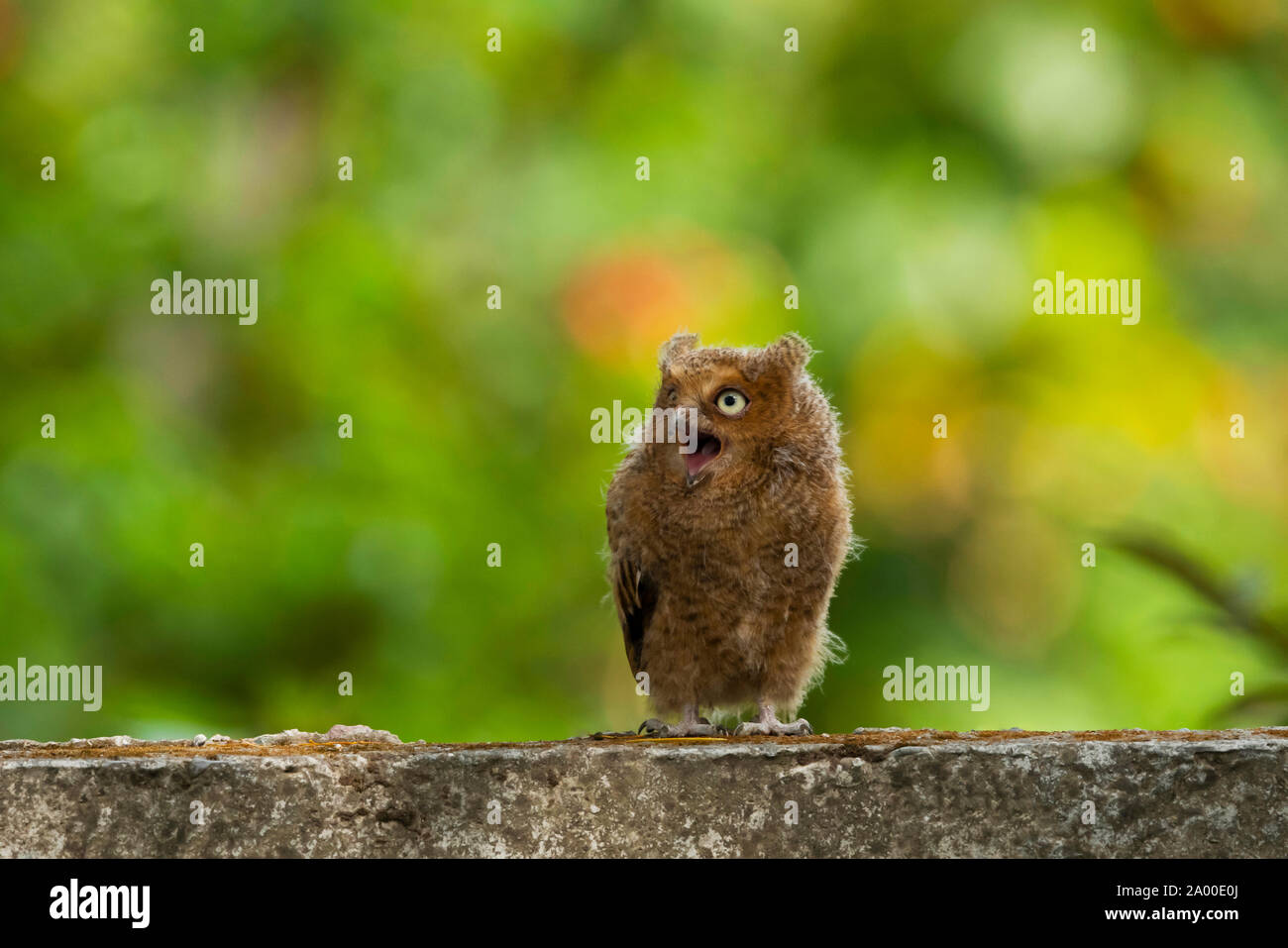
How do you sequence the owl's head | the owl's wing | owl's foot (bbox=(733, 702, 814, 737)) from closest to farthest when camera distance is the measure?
owl's foot (bbox=(733, 702, 814, 737)) < the owl's head < the owl's wing

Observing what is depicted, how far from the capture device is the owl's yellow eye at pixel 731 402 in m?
3.68

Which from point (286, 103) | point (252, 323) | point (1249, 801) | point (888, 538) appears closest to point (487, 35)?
point (286, 103)

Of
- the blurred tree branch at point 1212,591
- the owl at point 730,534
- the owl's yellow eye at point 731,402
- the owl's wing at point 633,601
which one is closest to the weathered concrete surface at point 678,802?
the blurred tree branch at point 1212,591

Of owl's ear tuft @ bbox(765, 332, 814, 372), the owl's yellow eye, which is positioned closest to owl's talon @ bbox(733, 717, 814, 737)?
the owl's yellow eye

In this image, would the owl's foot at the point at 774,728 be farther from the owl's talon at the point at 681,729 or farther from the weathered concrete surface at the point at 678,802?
the weathered concrete surface at the point at 678,802

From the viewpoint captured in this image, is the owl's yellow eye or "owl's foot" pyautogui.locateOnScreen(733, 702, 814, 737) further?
the owl's yellow eye

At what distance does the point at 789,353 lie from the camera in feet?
12.2

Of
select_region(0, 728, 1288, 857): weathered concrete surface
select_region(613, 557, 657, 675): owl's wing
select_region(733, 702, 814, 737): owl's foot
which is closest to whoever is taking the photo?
select_region(0, 728, 1288, 857): weathered concrete surface

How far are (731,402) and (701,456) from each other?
146 millimetres

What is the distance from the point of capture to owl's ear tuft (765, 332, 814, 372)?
3707mm

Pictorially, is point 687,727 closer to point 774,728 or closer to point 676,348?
point 774,728

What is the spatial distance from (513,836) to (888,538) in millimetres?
4061

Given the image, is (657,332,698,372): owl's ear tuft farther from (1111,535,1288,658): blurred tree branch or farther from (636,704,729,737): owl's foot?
(1111,535,1288,658): blurred tree branch

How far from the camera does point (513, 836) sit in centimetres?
294
